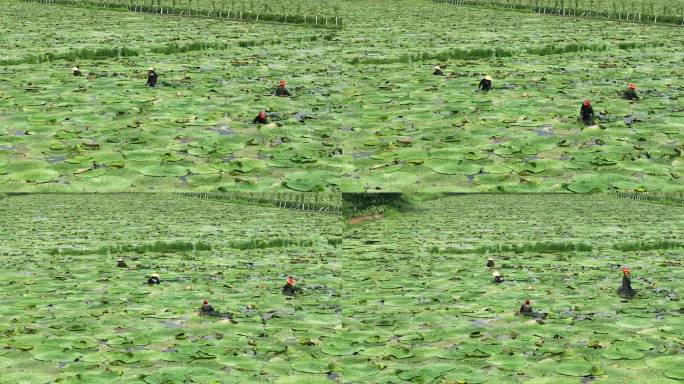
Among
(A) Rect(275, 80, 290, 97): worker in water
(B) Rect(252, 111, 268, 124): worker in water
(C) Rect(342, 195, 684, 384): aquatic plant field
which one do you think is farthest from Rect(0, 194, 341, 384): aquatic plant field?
(A) Rect(275, 80, 290, 97): worker in water

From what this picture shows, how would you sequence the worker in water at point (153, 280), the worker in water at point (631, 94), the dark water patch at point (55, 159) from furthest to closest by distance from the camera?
the worker in water at point (153, 280)
the worker in water at point (631, 94)
the dark water patch at point (55, 159)

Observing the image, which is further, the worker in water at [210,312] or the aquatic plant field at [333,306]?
the worker in water at [210,312]

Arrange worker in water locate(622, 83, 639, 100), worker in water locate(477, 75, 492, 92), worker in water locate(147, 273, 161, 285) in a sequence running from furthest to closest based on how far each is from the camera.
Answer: worker in water locate(147, 273, 161, 285) → worker in water locate(477, 75, 492, 92) → worker in water locate(622, 83, 639, 100)

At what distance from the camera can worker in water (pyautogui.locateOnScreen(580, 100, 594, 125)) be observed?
A: 418 inches

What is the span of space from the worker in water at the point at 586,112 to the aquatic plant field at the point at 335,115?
138mm

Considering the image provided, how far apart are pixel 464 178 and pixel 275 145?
1.90 metres

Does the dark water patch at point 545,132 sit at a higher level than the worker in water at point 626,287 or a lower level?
higher

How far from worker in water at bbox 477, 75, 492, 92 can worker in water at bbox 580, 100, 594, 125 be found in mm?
1584

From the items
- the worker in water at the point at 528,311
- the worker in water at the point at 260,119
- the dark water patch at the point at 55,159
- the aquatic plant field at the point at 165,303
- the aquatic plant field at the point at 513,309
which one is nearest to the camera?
the dark water patch at the point at 55,159

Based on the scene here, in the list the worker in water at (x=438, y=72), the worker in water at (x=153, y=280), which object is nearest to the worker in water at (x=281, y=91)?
the worker in water at (x=438, y=72)

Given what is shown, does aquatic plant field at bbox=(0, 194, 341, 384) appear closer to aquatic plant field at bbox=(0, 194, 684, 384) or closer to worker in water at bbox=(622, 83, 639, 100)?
aquatic plant field at bbox=(0, 194, 684, 384)

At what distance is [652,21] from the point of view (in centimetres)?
2102

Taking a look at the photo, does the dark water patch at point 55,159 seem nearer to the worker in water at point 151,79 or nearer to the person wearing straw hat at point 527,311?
the worker in water at point 151,79

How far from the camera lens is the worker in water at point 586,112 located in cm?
1061
